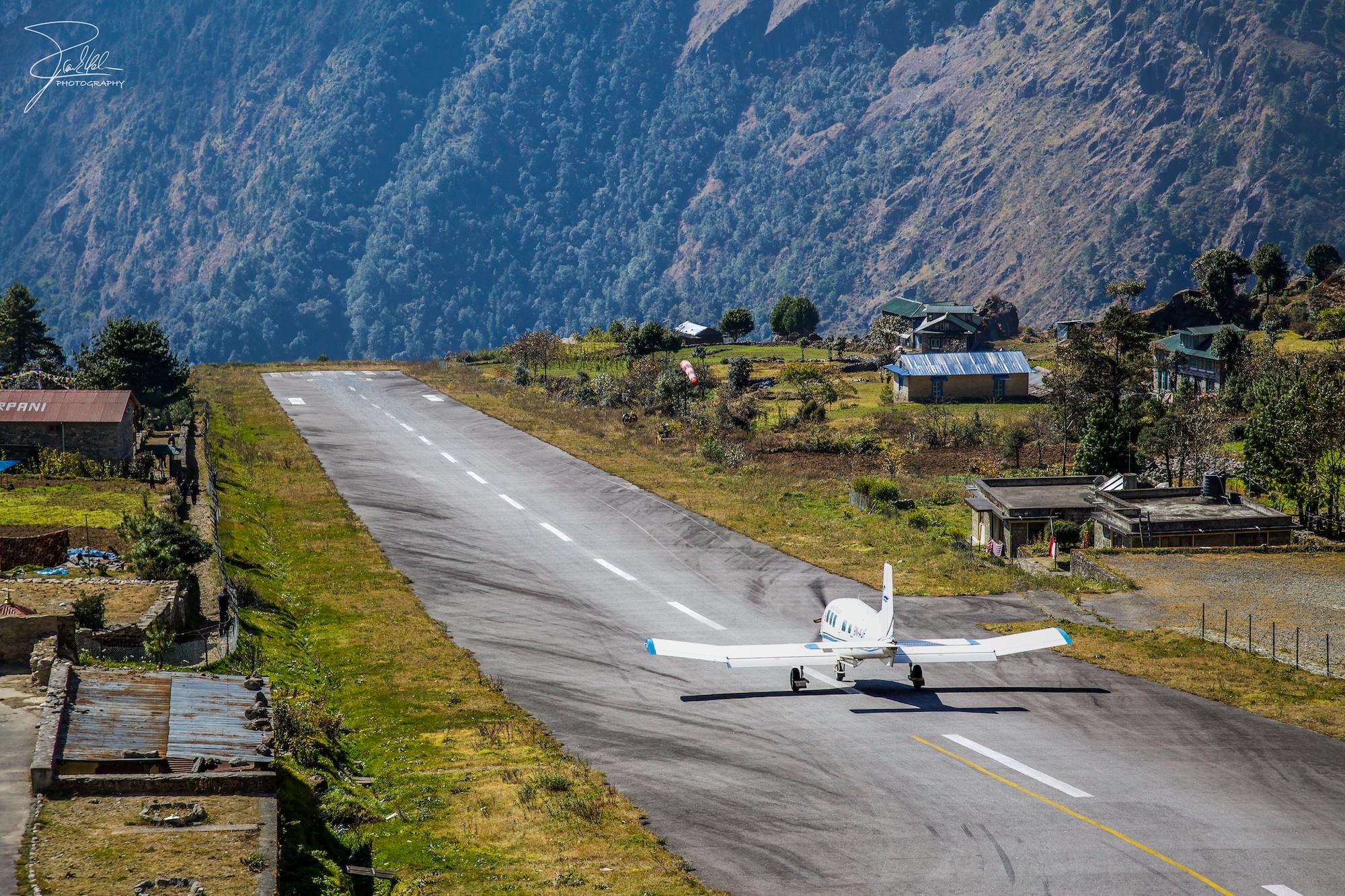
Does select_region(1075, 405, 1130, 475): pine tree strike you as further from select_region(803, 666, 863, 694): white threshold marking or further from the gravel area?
select_region(803, 666, 863, 694): white threshold marking

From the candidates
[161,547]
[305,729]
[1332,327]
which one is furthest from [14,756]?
[1332,327]

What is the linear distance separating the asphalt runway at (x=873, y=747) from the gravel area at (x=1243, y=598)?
5.54 meters

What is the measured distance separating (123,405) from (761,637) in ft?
149

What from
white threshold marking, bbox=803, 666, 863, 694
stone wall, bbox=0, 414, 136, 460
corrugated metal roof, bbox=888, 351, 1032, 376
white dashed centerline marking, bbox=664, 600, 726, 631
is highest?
corrugated metal roof, bbox=888, 351, 1032, 376

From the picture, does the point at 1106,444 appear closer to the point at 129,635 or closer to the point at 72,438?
the point at 129,635

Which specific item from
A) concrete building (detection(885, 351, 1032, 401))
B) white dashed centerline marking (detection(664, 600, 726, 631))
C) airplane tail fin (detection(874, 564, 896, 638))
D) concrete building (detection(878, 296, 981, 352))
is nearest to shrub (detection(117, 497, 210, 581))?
white dashed centerline marking (detection(664, 600, 726, 631))

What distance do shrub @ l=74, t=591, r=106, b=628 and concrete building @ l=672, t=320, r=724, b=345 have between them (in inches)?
5722

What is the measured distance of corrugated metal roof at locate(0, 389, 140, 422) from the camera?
7400 centimetres

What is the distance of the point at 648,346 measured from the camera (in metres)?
158

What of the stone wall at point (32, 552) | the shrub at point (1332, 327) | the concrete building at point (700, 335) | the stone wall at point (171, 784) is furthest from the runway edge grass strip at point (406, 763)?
the concrete building at point (700, 335)

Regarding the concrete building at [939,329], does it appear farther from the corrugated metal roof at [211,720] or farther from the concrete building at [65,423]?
the corrugated metal roof at [211,720]

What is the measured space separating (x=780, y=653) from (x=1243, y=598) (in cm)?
2589

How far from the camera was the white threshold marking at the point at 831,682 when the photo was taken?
42688 millimetres

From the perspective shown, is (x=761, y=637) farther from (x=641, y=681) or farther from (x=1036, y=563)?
(x=1036, y=563)
